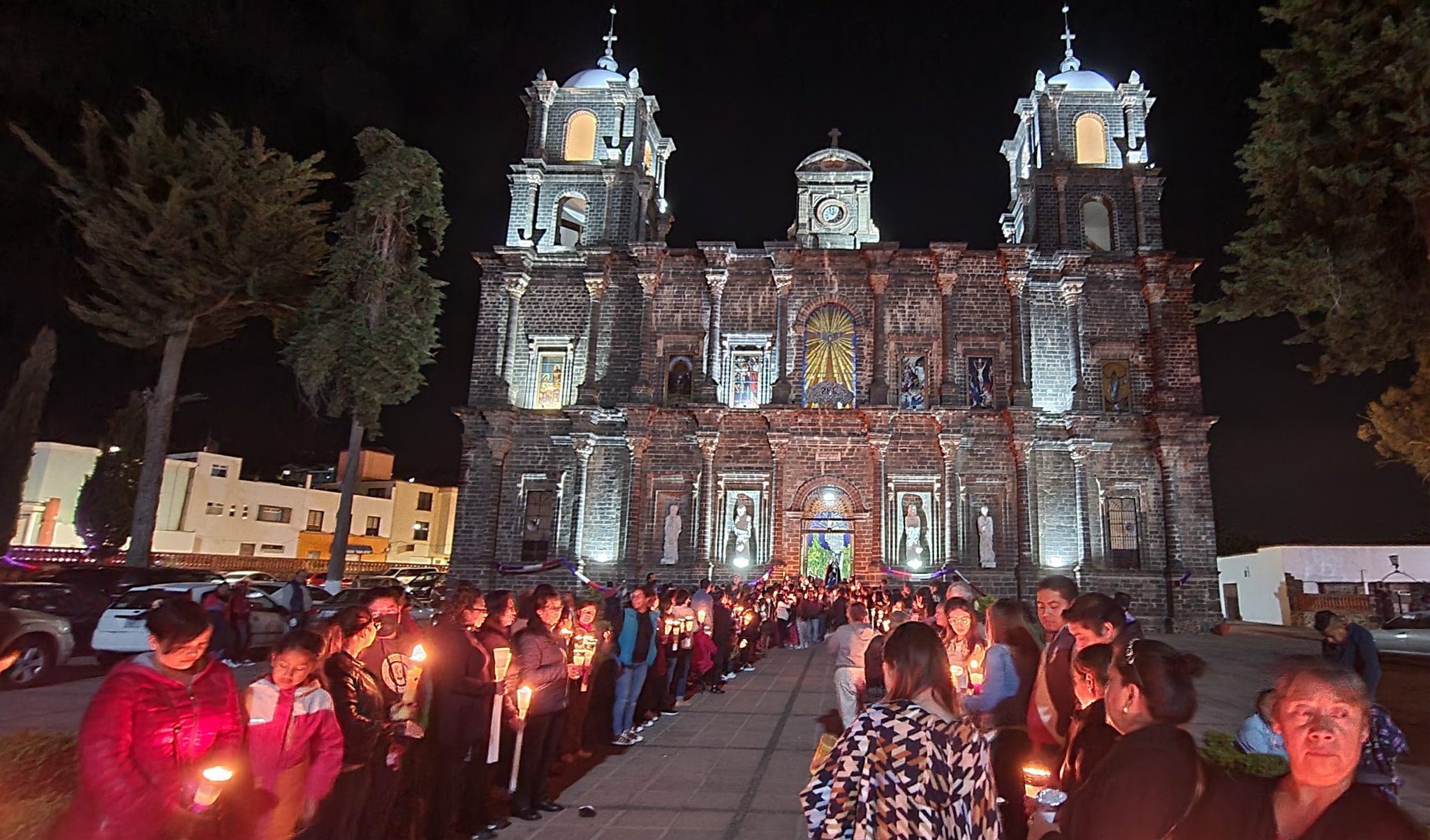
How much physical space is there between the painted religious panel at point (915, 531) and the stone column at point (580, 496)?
9.48 meters

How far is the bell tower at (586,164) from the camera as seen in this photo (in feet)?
90.2

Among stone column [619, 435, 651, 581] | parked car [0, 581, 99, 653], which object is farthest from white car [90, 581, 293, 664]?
stone column [619, 435, 651, 581]

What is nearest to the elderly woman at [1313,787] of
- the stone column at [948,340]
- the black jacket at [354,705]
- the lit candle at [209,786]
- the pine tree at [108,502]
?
the lit candle at [209,786]

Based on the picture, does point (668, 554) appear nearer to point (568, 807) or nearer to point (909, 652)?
point (568, 807)

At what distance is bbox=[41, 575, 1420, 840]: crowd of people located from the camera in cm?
239

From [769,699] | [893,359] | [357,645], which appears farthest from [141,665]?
[893,359]

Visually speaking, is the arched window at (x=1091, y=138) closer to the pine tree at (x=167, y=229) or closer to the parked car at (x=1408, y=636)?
the parked car at (x=1408, y=636)

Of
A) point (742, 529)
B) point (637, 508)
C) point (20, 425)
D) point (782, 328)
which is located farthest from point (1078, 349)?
point (20, 425)

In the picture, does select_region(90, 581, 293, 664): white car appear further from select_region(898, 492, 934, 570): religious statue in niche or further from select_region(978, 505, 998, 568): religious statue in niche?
select_region(978, 505, 998, 568): religious statue in niche

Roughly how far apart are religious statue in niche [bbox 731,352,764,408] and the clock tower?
5031 millimetres

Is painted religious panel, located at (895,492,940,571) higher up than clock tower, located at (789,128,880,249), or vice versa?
clock tower, located at (789,128,880,249)

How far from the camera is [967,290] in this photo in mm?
25906

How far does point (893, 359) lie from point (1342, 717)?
78.3ft

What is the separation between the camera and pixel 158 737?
2969 mm
